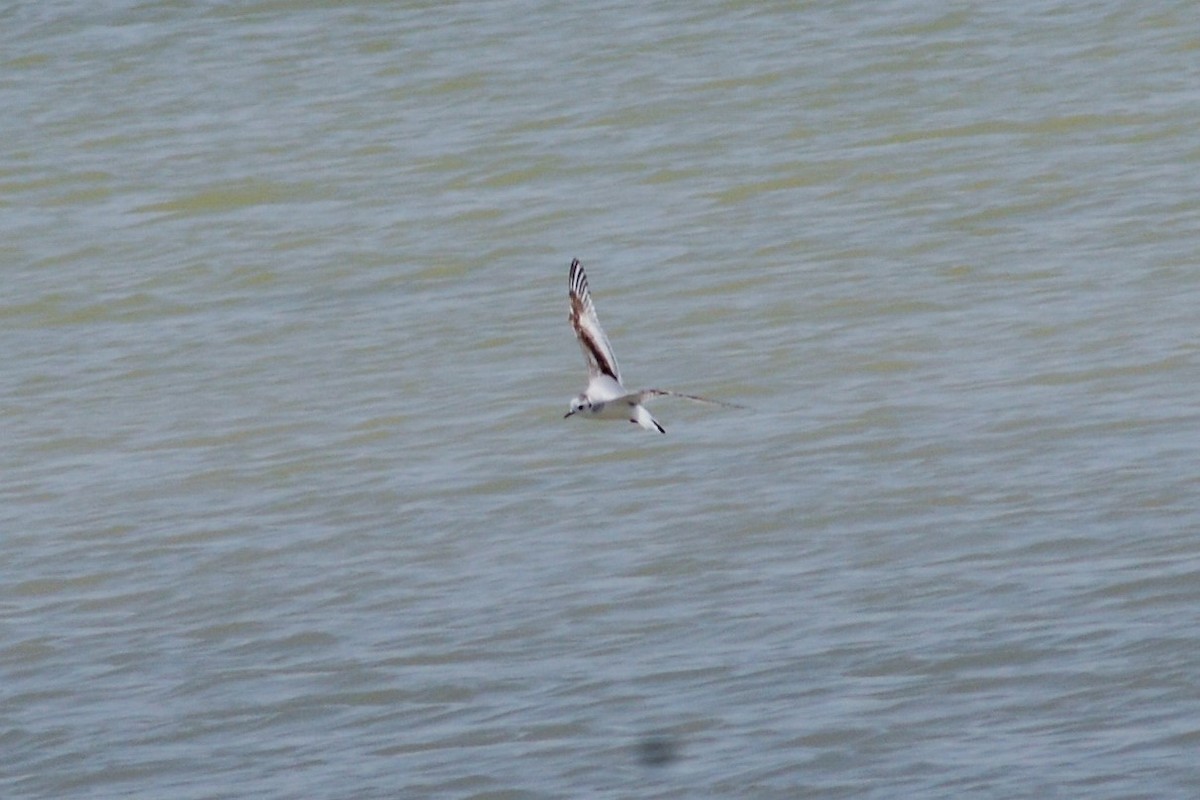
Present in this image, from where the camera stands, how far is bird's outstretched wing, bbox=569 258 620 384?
378 inches

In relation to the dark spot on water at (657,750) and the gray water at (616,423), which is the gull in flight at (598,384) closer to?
the gray water at (616,423)

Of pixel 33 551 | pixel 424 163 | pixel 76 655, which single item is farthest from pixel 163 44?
pixel 76 655

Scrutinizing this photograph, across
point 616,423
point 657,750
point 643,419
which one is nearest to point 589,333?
point 643,419

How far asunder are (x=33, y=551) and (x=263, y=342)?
401 centimetres

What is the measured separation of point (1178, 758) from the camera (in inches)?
292

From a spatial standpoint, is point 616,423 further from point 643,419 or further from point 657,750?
point 657,750

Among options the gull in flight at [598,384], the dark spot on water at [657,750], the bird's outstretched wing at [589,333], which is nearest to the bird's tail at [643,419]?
the gull in flight at [598,384]

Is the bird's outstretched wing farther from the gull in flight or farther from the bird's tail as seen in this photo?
the bird's tail

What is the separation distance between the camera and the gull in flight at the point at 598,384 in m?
9.01

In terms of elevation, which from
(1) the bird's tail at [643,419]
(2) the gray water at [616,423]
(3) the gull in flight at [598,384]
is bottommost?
(2) the gray water at [616,423]

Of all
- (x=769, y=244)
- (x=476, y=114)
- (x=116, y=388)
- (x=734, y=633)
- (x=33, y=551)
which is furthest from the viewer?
(x=476, y=114)

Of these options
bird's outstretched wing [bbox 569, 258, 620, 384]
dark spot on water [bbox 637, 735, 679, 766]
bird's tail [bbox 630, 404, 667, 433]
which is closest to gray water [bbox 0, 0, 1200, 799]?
dark spot on water [bbox 637, 735, 679, 766]

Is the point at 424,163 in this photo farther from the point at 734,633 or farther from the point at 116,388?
the point at 734,633

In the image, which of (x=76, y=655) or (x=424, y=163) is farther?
(x=424, y=163)
